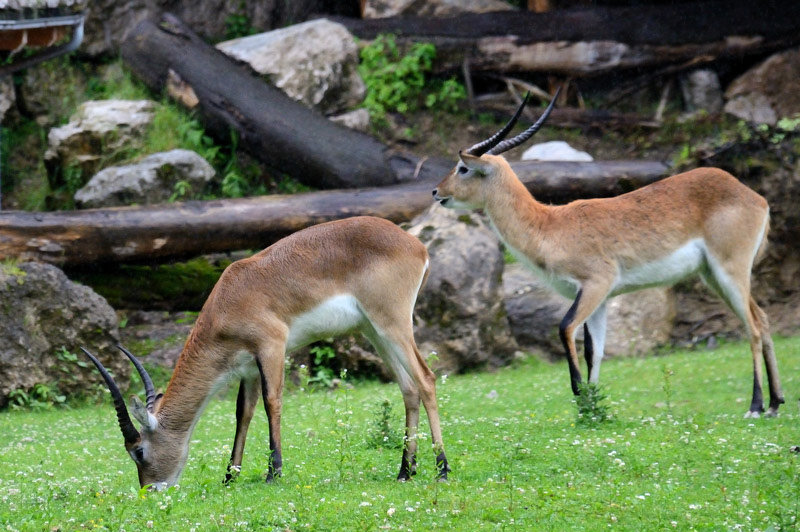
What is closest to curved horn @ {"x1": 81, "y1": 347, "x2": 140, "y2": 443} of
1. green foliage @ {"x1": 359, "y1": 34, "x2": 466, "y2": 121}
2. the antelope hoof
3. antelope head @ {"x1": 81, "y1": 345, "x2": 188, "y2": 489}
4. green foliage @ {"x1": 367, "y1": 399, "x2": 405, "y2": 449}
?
antelope head @ {"x1": 81, "y1": 345, "x2": 188, "y2": 489}

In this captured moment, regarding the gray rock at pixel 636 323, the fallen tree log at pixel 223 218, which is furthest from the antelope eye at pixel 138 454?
the gray rock at pixel 636 323

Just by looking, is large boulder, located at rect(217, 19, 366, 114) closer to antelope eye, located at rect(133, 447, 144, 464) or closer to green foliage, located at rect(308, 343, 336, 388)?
green foliage, located at rect(308, 343, 336, 388)

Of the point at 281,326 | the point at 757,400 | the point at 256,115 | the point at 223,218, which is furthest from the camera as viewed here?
the point at 256,115

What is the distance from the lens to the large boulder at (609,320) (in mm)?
13484

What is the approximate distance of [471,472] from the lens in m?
6.55

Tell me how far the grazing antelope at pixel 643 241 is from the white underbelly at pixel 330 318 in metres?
3.05

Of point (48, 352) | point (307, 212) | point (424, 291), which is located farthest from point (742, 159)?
point (48, 352)

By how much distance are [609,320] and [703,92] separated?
7723 mm

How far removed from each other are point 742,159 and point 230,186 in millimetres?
8592

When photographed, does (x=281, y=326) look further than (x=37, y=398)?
No

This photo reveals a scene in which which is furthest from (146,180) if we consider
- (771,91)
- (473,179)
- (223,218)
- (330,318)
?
(771,91)

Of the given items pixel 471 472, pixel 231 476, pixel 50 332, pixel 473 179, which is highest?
pixel 473 179

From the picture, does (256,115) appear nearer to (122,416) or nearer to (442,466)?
(122,416)

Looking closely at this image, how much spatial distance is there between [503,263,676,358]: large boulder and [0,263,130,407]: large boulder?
556 cm
